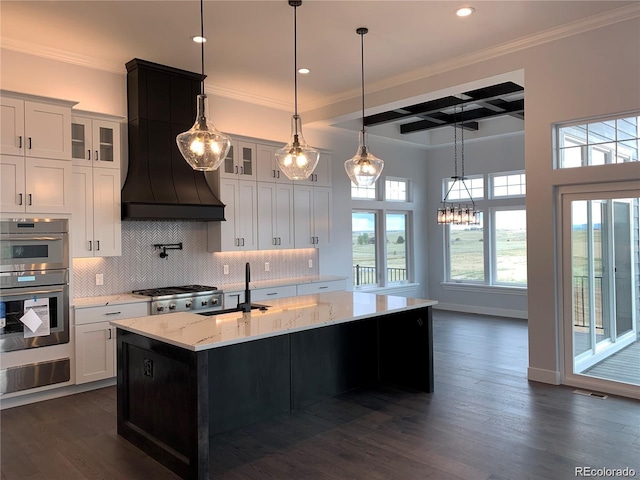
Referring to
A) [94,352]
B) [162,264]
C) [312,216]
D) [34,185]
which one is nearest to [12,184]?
[34,185]

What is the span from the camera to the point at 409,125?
8773mm

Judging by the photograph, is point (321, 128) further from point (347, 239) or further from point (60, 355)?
point (60, 355)

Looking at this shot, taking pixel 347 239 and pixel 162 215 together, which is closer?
pixel 162 215

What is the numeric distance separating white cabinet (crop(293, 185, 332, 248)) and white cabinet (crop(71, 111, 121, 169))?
260 centimetres

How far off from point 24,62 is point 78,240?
1.84m

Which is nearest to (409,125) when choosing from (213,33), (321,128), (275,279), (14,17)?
(321,128)

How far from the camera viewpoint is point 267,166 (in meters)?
6.57

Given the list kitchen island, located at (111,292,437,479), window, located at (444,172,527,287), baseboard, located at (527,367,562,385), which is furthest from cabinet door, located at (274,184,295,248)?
window, located at (444,172,527,287)

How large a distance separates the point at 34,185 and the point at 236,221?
2394 millimetres

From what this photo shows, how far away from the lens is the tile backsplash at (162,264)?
17.2ft

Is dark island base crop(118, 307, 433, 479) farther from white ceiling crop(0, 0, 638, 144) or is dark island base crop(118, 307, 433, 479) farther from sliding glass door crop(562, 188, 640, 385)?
white ceiling crop(0, 0, 638, 144)

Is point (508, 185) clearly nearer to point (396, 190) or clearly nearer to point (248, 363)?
point (396, 190)

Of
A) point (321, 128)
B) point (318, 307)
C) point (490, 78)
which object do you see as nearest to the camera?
point (318, 307)

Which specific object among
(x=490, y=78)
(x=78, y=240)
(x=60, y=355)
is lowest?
(x=60, y=355)
